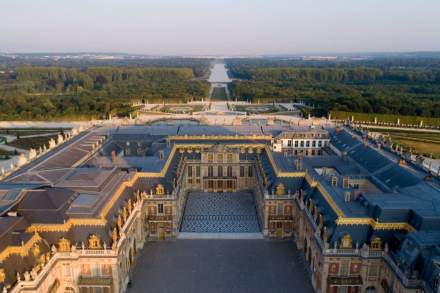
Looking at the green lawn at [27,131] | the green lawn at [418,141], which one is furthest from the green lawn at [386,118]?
the green lawn at [27,131]

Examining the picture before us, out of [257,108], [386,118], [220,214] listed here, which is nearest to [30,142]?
[220,214]

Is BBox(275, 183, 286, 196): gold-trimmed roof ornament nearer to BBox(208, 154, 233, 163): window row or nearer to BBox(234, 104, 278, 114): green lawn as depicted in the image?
BBox(208, 154, 233, 163): window row

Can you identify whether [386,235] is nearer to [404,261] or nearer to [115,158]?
[404,261]

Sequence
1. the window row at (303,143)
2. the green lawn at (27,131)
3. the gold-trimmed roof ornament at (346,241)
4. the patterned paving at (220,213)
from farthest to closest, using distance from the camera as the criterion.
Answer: the green lawn at (27,131)
the window row at (303,143)
the patterned paving at (220,213)
the gold-trimmed roof ornament at (346,241)

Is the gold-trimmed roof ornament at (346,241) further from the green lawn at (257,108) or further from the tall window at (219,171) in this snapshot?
the green lawn at (257,108)

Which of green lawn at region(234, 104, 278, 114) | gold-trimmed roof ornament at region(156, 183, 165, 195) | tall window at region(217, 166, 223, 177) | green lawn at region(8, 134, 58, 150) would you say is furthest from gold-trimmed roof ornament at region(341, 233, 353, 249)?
green lawn at region(234, 104, 278, 114)

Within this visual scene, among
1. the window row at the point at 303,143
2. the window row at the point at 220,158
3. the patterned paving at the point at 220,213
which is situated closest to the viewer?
the patterned paving at the point at 220,213
